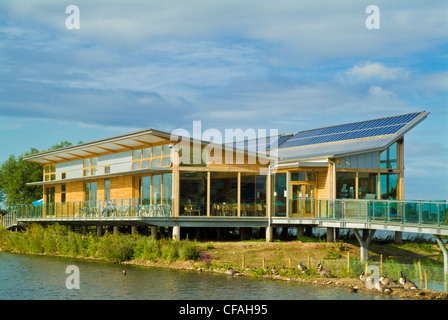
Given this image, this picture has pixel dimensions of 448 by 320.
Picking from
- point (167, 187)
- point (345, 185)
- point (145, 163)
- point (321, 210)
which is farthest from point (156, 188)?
point (345, 185)

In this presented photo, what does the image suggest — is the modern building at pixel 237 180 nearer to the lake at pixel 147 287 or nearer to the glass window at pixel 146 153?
the glass window at pixel 146 153

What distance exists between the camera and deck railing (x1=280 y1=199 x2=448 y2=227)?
25.2 meters

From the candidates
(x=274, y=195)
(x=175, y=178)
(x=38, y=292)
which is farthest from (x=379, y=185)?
(x=38, y=292)

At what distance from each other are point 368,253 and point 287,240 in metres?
6.42

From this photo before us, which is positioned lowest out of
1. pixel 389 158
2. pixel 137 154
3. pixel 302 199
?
pixel 302 199

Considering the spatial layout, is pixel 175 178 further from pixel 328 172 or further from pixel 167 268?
pixel 328 172

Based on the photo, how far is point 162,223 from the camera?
34.4 metres

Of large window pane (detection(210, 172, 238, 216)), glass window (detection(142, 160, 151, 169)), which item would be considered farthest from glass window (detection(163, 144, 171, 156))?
large window pane (detection(210, 172, 238, 216))

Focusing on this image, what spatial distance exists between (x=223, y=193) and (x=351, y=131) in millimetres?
11050

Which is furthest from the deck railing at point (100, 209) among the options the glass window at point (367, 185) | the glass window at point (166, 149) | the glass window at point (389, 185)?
the glass window at point (389, 185)

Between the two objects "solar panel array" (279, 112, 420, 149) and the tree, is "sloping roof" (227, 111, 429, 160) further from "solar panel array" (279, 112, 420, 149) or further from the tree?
the tree

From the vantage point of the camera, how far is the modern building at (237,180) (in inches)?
1374

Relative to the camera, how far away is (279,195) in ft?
119

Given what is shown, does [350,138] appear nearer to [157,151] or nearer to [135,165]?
[157,151]
